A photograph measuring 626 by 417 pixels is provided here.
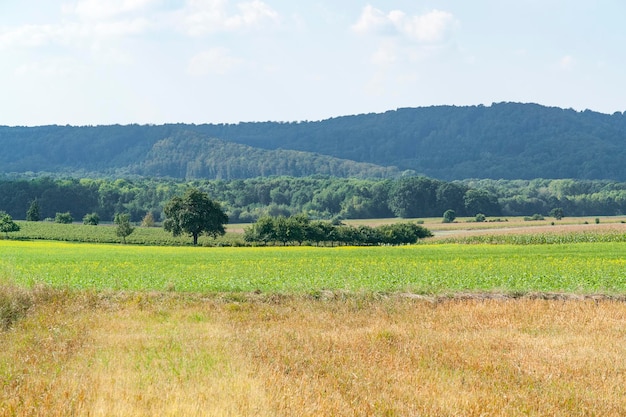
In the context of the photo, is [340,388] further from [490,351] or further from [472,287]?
[472,287]

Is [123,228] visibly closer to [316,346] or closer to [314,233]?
[314,233]

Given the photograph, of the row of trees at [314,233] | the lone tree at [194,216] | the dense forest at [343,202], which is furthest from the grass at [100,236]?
the dense forest at [343,202]

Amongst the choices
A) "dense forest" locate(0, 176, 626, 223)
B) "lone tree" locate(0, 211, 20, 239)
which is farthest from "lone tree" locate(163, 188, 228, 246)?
"dense forest" locate(0, 176, 626, 223)

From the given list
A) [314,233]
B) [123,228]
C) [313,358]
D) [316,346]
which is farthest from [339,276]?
[123,228]

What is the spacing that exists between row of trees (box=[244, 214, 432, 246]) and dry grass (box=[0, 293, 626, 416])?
222 ft

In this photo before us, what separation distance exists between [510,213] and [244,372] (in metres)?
163

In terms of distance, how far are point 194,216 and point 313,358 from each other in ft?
248

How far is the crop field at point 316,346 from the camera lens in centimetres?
1189

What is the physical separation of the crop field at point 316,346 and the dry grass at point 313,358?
0.04m

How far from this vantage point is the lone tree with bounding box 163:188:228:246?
89.3 metres

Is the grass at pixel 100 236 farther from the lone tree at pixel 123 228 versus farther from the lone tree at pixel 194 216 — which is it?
the lone tree at pixel 194 216

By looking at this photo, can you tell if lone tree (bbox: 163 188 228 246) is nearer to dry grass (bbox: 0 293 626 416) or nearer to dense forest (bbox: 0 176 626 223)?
dense forest (bbox: 0 176 626 223)

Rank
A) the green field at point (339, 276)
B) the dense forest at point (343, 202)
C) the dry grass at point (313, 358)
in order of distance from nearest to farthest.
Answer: the dry grass at point (313, 358)
the green field at point (339, 276)
the dense forest at point (343, 202)

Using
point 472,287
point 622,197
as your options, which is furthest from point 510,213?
point 472,287
